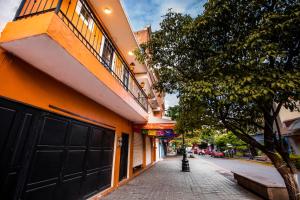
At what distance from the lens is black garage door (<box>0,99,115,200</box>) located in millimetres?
3148

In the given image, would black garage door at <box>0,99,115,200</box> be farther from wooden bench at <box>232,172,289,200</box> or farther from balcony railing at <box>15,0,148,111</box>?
wooden bench at <box>232,172,289,200</box>

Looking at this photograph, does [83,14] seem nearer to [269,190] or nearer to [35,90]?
[35,90]

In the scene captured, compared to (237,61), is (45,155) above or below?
below

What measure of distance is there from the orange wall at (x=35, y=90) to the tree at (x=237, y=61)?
282 cm

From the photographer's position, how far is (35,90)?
374 centimetres

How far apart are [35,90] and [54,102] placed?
65 centimetres

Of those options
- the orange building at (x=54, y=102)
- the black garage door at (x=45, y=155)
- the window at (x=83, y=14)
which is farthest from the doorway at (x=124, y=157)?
the window at (x=83, y=14)

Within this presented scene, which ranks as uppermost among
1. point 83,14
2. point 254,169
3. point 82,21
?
point 83,14

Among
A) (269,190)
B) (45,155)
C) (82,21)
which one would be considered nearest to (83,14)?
(82,21)

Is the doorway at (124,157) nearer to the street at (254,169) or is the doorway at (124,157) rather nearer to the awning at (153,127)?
the awning at (153,127)

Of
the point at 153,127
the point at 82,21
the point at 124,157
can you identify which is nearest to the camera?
the point at 82,21

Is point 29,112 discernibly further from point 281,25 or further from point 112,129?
point 281,25

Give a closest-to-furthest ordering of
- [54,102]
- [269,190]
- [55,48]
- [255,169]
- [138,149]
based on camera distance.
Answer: [55,48]
[54,102]
[269,190]
[138,149]
[255,169]

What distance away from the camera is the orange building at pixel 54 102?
3.04 metres
